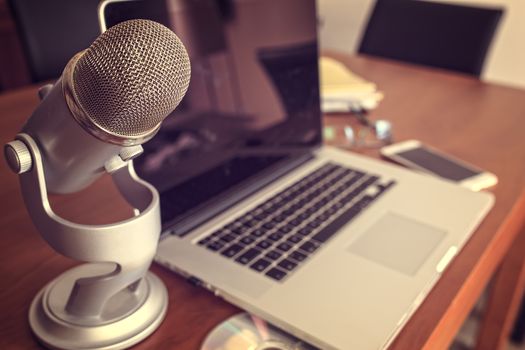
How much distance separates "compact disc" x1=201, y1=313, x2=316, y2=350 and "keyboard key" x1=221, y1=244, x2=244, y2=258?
88 millimetres

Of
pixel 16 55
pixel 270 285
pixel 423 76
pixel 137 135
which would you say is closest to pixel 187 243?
pixel 270 285

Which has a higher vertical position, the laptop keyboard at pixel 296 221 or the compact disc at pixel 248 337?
the laptop keyboard at pixel 296 221

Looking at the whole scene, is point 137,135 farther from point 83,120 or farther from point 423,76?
point 423,76

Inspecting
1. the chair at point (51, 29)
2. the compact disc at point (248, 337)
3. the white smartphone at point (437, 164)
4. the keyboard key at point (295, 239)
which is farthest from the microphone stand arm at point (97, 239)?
the chair at point (51, 29)

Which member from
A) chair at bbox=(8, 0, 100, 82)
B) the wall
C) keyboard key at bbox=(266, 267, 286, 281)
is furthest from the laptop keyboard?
the wall

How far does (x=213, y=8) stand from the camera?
2.53ft

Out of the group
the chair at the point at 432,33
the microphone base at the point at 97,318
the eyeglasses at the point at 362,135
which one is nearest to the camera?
the microphone base at the point at 97,318

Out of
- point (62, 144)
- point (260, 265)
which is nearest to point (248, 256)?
point (260, 265)

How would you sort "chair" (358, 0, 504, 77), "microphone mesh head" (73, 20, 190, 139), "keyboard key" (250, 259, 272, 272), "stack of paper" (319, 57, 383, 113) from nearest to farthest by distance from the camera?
"microphone mesh head" (73, 20, 190, 139) < "keyboard key" (250, 259, 272, 272) < "stack of paper" (319, 57, 383, 113) < "chair" (358, 0, 504, 77)

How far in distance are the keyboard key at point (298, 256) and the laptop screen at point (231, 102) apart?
14 cm

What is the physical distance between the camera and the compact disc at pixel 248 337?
21.8 inches

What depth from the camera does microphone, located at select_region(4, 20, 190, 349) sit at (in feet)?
1.33

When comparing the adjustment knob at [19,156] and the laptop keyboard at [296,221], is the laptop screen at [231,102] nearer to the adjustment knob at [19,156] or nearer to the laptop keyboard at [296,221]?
the laptop keyboard at [296,221]

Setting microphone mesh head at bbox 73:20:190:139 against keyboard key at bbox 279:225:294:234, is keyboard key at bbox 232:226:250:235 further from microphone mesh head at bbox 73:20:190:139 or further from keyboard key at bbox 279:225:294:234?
microphone mesh head at bbox 73:20:190:139
